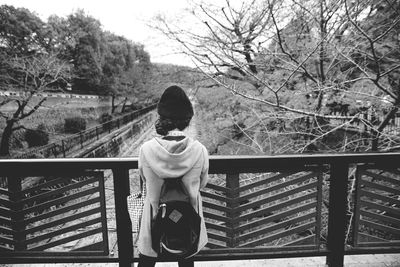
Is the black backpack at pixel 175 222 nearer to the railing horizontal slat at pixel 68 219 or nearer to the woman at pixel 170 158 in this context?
the woman at pixel 170 158

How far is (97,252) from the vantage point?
235 cm

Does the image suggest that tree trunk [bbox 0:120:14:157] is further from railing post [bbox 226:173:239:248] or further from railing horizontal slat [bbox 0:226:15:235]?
railing post [bbox 226:173:239:248]

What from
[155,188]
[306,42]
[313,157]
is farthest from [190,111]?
[306,42]

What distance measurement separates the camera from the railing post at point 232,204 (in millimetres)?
2330

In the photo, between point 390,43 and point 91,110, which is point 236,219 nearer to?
point 390,43

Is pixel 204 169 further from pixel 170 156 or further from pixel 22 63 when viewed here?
pixel 22 63

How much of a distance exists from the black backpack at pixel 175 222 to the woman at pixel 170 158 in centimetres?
5

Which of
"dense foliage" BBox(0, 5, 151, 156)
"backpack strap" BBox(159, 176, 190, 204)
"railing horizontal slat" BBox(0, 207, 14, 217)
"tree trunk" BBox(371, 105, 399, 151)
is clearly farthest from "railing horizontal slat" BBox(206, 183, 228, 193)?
"dense foliage" BBox(0, 5, 151, 156)

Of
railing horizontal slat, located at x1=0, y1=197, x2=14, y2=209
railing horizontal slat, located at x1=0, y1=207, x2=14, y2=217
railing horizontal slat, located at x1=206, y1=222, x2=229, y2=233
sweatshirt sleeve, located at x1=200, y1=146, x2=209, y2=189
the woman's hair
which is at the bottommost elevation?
railing horizontal slat, located at x1=206, y1=222, x2=229, y2=233

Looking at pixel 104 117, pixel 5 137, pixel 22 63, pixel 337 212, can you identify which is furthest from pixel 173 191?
pixel 104 117

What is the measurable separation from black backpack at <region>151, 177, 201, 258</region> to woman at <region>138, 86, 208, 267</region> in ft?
0.16

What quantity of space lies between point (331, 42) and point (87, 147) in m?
16.8

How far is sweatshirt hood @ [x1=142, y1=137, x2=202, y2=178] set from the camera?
5.17ft

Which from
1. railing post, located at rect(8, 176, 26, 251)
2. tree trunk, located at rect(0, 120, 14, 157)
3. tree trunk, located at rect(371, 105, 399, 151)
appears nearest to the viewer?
railing post, located at rect(8, 176, 26, 251)
